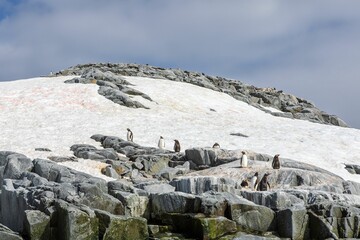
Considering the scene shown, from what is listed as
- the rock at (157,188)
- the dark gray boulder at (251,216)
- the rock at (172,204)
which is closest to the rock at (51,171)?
the rock at (157,188)

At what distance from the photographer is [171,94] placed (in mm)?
67562

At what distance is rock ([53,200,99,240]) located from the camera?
19.6 meters

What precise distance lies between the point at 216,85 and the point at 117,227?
67.6 m

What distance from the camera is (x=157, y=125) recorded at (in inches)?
2074

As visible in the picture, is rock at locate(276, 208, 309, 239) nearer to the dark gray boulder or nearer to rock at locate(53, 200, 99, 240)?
the dark gray boulder

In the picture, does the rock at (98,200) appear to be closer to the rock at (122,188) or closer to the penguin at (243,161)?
the rock at (122,188)

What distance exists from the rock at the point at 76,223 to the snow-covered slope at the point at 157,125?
1712cm

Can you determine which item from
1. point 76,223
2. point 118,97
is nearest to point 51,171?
point 76,223

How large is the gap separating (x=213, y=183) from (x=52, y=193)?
8.33 m

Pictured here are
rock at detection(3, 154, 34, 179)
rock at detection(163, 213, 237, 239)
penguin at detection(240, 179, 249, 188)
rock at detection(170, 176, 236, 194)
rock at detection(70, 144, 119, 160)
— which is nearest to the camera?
rock at detection(163, 213, 237, 239)

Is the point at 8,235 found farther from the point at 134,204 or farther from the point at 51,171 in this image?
the point at 51,171

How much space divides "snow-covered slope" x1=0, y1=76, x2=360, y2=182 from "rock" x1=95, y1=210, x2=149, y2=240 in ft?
57.4

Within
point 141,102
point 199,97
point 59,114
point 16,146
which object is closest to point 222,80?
point 199,97

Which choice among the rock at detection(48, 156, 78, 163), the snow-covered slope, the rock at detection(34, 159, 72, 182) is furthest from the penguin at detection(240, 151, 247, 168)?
the rock at detection(34, 159, 72, 182)
